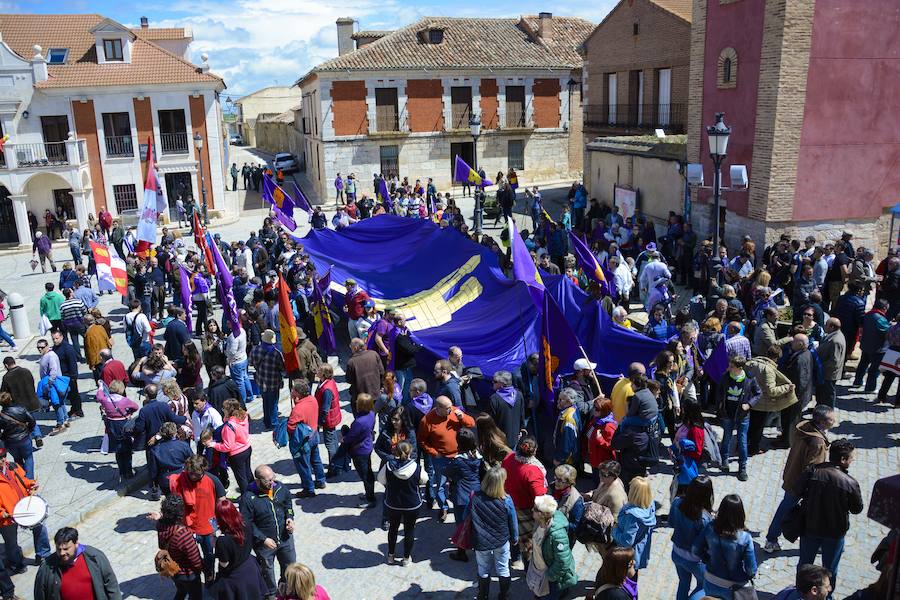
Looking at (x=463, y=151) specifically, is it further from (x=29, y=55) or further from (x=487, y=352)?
(x=487, y=352)

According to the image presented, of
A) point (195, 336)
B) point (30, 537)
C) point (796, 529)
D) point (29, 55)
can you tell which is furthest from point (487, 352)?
point (29, 55)

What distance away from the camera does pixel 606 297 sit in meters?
11.8

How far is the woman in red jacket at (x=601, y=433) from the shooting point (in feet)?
25.4

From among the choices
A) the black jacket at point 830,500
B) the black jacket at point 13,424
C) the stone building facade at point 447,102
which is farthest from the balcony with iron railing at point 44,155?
the black jacket at point 830,500

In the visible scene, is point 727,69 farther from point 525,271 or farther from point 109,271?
point 109,271

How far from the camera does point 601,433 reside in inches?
305

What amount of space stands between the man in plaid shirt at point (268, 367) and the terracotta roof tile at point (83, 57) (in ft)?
77.0

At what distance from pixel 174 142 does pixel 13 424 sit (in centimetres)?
2495

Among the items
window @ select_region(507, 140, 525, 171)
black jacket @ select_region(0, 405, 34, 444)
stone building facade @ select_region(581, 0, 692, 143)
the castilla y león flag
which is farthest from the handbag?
window @ select_region(507, 140, 525, 171)

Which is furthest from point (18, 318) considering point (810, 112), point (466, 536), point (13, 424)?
point (810, 112)

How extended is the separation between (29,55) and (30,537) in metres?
29.9

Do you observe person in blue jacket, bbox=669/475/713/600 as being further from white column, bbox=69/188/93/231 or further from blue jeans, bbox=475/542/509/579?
white column, bbox=69/188/93/231

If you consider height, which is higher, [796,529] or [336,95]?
Answer: [336,95]

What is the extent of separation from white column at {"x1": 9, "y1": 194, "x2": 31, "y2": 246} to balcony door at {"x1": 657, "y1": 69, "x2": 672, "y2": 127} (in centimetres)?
2454
